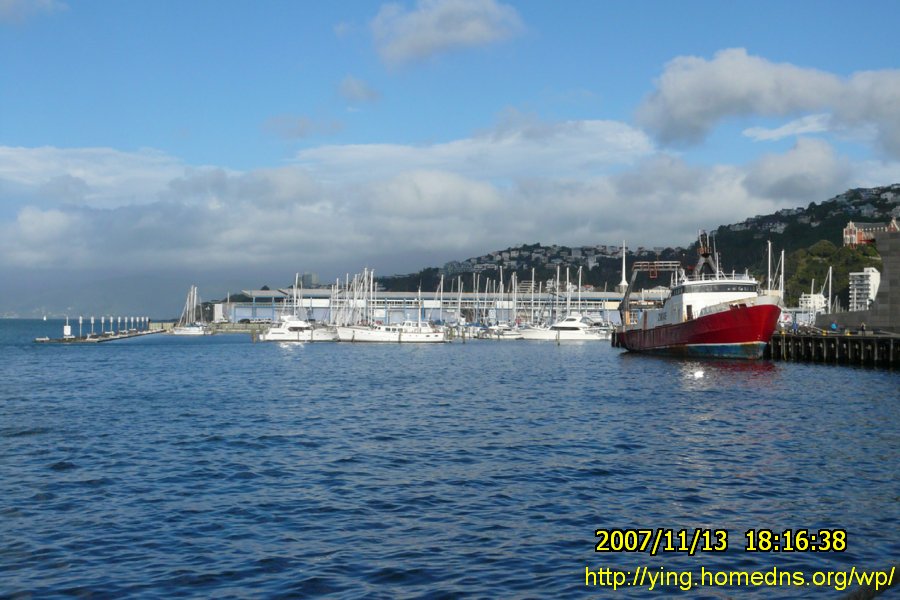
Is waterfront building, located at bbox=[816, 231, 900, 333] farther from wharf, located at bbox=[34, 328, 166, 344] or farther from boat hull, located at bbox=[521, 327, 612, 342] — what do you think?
wharf, located at bbox=[34, 328, 166, 344]

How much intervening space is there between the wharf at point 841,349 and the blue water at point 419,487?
1890 cm

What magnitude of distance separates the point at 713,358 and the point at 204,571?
55.7 m

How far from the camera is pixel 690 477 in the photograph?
20.8 m

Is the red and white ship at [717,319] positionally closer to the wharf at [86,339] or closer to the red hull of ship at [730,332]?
the red hull of ship at [730,332]

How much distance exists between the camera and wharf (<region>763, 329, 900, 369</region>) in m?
59.1

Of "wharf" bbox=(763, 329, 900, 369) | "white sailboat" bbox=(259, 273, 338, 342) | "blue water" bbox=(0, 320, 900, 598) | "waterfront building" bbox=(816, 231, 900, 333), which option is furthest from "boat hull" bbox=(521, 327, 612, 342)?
"blue water" bbox=(0, 320, 900, 598)

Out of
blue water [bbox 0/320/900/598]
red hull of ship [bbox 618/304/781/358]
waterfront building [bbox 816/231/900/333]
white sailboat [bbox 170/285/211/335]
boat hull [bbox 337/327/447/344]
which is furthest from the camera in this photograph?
white sailboat [bbox 170/285/211/335]

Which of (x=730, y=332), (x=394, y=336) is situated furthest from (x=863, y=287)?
(x=730, y=332)

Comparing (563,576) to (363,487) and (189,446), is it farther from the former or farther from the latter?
(189,446)

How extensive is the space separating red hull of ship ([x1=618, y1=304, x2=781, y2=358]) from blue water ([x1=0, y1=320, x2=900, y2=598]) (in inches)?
637

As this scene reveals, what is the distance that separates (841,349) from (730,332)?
1095 centimetres

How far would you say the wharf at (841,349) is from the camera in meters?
59.1

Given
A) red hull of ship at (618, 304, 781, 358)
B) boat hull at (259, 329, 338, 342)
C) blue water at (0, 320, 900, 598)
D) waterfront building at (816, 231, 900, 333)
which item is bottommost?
blue water at (0, 320, 900, 598)

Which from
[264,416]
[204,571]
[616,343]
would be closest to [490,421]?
[264,416]
